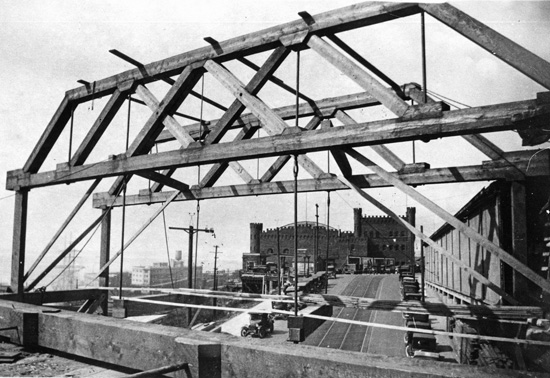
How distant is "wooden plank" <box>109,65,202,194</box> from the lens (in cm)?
522

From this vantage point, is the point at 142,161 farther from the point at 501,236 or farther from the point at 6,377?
the point at 501,236

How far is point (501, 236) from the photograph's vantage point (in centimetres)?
698

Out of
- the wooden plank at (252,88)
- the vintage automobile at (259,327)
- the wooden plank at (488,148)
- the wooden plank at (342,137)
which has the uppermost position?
the wooden plank at (252,88)

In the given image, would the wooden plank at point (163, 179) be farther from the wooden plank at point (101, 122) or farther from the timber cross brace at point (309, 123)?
the wooden plank at point (101, 122)

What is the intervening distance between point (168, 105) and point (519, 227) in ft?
17.2

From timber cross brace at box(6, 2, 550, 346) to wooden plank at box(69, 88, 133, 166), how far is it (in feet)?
0.06

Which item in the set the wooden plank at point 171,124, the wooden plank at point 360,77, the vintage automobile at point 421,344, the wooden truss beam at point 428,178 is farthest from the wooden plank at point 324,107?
the vintage automobile at point 421,344

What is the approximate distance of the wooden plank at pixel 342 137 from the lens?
3.15 metres

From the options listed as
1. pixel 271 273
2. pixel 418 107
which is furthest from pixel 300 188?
pixel 271 273

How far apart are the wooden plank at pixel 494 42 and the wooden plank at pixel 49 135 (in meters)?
5.71

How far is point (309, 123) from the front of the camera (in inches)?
292

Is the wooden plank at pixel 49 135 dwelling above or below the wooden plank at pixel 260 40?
below

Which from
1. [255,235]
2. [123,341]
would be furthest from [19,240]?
[255,235]

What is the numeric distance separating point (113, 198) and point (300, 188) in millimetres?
4390
